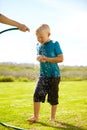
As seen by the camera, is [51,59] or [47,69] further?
[47,69]

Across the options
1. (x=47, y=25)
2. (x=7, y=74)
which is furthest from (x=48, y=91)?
(x=7, y=74)

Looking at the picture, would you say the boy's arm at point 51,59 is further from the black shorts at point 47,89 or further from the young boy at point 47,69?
the black shorts at point 47,89

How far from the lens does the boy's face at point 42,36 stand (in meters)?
6.36

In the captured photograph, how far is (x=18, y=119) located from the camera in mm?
6730

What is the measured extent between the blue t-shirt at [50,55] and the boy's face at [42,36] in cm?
7

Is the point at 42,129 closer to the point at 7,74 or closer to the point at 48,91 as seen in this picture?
the point at 48,91

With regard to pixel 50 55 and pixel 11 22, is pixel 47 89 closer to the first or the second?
pixel 50 55

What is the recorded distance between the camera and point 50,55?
6348mm

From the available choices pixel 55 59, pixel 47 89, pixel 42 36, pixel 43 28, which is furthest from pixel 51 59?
pixel 47 89

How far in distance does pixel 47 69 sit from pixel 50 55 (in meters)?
0.24

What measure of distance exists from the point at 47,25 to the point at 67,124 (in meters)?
1.65

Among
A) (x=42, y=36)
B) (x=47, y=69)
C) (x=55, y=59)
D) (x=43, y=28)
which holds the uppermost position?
(x=43, y=28)

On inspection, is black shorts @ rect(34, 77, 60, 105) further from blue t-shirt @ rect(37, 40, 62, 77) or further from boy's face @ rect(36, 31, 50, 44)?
boy's face @ rect(36, 31, 50, 44)

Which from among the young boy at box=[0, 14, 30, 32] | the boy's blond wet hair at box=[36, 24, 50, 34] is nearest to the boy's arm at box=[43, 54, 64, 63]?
the boy's blond wet hair at box=[36, 24, 50, 34]
